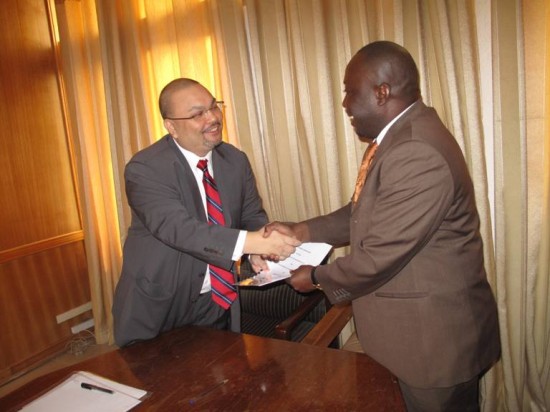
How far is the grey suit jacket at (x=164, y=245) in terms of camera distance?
4.93ft

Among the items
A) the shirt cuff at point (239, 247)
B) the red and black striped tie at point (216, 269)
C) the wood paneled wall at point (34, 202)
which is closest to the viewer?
the shirt cuff at point (239, 247)

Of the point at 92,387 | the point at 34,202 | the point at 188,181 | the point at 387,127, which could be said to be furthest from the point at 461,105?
the point at 34,202

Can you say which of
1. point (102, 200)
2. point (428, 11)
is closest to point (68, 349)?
point (102, 200)

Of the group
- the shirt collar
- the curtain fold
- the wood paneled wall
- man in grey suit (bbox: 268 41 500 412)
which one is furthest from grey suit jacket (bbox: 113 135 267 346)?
the wood paneled wall

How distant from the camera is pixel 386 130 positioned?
1.29 meters

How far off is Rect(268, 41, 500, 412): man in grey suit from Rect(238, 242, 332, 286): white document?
305mm

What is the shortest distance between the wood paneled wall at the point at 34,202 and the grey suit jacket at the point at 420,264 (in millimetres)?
3185

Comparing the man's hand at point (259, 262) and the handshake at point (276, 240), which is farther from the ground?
the handshake at point (276, 240)

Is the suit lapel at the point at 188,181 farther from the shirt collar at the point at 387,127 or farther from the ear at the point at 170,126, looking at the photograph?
the shirt collar at the point at 387,127

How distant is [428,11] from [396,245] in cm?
→ 154

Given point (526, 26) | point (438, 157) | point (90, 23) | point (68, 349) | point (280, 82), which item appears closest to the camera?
point (438, 157)

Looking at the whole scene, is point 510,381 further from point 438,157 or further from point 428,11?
point 428,11

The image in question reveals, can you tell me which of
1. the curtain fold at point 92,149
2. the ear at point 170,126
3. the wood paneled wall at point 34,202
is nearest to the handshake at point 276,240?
the ear at point 170,126

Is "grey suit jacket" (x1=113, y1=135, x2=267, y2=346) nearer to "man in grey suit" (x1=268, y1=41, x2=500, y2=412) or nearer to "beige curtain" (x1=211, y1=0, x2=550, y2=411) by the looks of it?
"man in grey suit" (x1=268, y1=41, x2=500, y2=412)
